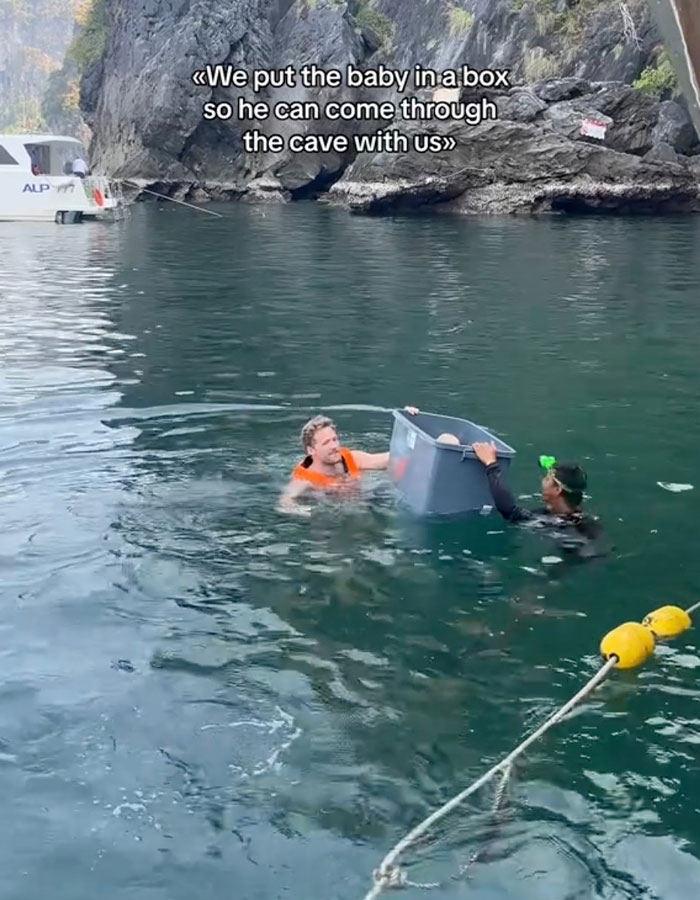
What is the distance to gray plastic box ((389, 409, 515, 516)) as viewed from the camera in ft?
25.6

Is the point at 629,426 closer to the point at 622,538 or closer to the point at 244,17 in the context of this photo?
the point at 622,538

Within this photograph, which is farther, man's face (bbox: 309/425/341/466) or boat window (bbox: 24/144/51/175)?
boat window (bbox: 24/144/51/175)

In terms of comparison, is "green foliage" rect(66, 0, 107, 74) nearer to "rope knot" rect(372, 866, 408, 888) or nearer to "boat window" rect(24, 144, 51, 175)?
"boat window" rect(24, 144, 51, 175)

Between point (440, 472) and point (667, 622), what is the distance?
2.20 metres

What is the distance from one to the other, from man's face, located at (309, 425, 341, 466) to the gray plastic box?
1.59ft

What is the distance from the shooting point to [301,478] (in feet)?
28.9

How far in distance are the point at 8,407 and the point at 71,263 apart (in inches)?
586

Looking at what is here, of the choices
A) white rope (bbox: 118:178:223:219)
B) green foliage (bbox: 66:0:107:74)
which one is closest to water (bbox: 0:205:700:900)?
white rope (bbox: 118:178:223:219)

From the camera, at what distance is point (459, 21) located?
46406 millimetres

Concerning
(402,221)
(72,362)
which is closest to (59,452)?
(72,362)

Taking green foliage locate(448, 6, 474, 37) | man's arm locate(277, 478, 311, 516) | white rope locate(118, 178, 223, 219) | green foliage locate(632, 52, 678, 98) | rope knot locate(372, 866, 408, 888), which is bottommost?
rope knot locate(372, 866, 408, 888)

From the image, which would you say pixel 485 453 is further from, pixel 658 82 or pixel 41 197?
pixel 658 82

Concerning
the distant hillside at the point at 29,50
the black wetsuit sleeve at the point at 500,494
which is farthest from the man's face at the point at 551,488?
the distant hillside at the point at 29,50

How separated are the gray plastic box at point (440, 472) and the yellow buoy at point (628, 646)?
212 cm
